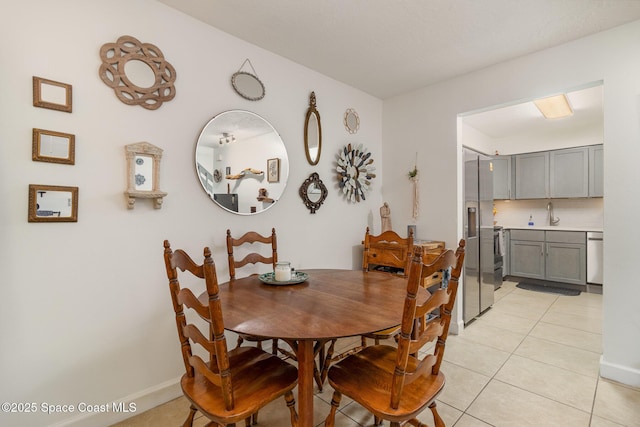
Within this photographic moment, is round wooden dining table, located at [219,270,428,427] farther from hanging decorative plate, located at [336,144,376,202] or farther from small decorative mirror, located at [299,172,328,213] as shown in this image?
hanging decorative plate, located at [336,144,376,202]

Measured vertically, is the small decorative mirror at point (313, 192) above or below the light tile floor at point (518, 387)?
above

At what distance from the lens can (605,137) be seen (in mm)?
2229

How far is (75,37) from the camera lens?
5.43ft

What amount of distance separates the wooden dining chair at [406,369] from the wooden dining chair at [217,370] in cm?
29

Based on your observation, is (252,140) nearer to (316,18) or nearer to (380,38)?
(316,18)

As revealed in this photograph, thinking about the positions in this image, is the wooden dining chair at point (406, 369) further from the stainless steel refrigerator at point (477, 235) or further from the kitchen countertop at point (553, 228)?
the kitchen countertop at point (553, 228)

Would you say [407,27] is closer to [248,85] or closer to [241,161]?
[248,85]

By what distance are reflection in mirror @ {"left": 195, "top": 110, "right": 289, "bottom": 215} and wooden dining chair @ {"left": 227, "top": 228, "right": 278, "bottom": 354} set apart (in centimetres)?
23

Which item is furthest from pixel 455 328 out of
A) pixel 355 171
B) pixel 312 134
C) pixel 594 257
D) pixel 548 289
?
pixel 594 257

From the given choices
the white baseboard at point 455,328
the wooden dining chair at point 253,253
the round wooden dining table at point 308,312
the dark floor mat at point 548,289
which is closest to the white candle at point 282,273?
the round wooden dining table at point 308,312

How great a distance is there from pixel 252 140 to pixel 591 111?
4605 millimetres

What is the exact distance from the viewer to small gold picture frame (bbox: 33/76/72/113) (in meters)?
1.54

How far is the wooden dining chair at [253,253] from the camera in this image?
7.14ft

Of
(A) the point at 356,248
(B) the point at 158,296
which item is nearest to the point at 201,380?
(B) the point at 158,296
